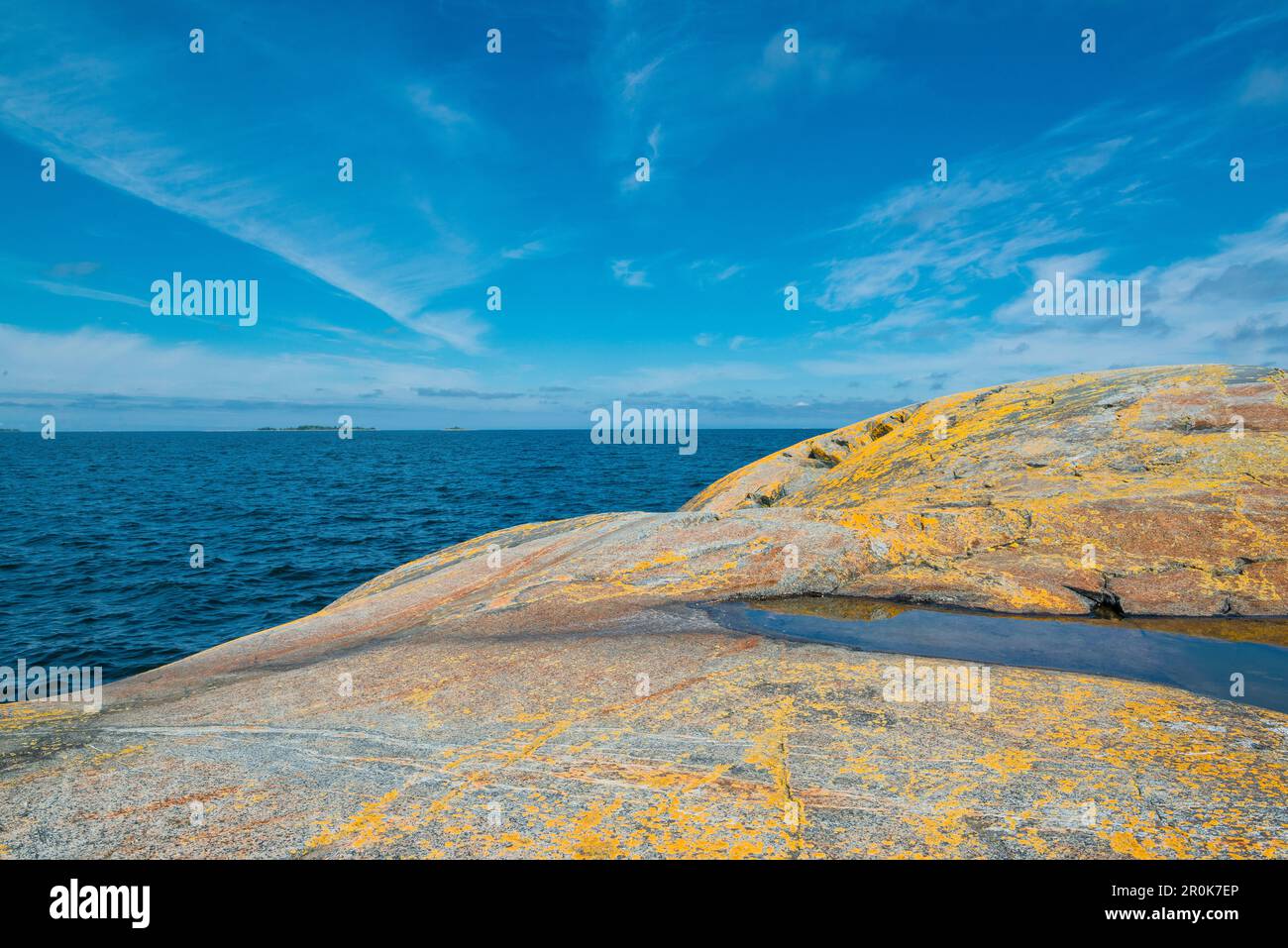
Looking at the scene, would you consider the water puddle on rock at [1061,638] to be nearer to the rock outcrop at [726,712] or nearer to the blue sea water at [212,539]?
the rock outcrop at [726,712]

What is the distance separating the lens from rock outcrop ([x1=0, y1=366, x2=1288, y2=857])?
4934mm

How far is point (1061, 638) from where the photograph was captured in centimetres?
956

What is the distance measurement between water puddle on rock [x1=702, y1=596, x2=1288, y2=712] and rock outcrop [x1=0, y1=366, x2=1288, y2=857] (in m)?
0.47

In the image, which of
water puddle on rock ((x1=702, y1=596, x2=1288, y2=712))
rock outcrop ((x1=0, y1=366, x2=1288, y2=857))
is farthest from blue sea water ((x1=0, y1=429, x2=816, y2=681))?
water puddle on rock ((x1=702, y1=596, x2=1288, y2=712))

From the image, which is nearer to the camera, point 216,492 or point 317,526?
point 317,526

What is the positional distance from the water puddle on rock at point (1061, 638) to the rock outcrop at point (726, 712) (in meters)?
0.47

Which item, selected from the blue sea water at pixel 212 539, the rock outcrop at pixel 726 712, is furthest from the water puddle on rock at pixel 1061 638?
the blue sea water at pixel 212 539

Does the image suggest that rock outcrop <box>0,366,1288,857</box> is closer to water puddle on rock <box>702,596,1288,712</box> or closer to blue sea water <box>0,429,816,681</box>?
water puddle on rock <box>702,596,1288,712</box>

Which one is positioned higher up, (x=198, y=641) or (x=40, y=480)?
(x=40, y=480)

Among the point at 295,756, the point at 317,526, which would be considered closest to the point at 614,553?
the point at 295,756

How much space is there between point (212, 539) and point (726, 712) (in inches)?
1629
